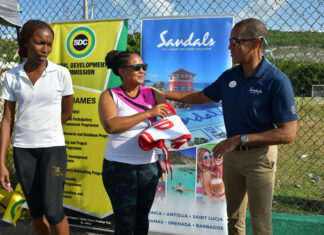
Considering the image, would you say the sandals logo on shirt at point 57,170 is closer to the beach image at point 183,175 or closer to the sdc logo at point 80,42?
the beach image at point 183,175

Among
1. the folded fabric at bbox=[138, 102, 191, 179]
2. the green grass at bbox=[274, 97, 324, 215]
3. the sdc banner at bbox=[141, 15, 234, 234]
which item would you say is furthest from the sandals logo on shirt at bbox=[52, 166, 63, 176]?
the green grass at bbox=[274, 97, 324, 215]

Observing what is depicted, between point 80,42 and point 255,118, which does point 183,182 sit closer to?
point 255,118

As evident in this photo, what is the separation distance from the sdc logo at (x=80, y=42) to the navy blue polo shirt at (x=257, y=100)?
170 centimetres

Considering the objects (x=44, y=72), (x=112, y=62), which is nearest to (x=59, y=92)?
(x=44, y=72)

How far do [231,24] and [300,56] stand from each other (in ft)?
3.25

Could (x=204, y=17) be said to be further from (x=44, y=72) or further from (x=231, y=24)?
(x=44, y=72)

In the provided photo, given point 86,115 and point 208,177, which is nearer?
point 208,177

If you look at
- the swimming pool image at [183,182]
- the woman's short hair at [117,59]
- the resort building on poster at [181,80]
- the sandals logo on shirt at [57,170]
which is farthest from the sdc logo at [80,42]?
the swimming pool image at [183,182]

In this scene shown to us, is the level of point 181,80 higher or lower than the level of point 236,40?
lower

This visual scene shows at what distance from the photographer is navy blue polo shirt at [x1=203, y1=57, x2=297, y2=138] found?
2.06 m

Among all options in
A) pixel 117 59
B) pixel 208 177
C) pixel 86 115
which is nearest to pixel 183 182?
pixel 208 177

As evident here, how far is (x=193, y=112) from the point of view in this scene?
123 inches

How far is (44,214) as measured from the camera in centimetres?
260

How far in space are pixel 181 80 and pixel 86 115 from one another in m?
1.16
